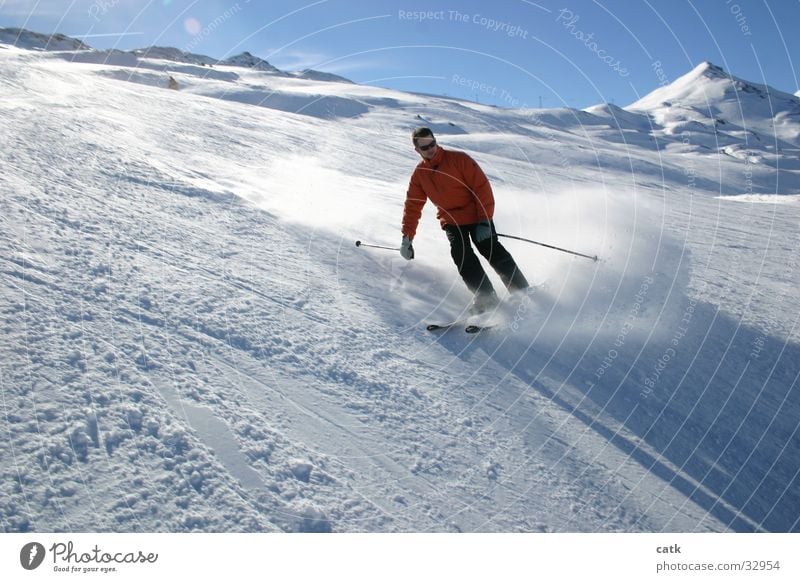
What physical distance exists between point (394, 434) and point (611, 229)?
5.27 metres

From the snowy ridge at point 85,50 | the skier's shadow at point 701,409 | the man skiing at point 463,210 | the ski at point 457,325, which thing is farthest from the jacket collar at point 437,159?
the snowy ridge at point 85,50

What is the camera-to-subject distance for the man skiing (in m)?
4.19

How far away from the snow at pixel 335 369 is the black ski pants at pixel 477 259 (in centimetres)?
26

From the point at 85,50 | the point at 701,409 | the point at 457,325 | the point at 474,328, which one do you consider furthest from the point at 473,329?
the point at 85,50

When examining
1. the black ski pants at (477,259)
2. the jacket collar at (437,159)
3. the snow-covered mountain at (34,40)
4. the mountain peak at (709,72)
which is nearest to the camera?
the jacket collar at (437,159)

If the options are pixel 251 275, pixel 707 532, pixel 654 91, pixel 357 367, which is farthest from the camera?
pixel 654 91

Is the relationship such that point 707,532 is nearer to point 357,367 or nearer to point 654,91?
point 357,367

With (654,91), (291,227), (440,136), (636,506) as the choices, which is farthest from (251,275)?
(654,91)

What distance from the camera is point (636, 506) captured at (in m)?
2.54

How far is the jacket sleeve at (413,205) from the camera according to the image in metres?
4.42

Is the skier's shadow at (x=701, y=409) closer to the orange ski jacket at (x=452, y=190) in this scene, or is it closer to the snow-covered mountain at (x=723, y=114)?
the orange ski jacket at (x=452, y=190)

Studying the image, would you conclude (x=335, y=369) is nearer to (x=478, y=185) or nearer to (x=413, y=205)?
(x=413, y=205)

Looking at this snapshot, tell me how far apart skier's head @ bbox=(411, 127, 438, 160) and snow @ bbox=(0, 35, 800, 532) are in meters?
1.09

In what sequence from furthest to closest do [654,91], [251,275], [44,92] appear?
[654,91], [44,92], [251,275]
